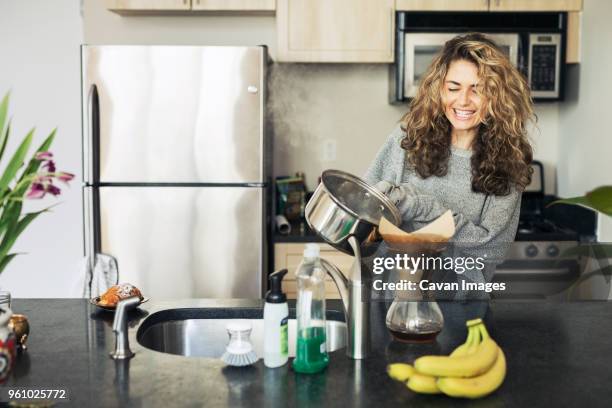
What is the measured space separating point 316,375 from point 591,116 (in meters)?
2.47

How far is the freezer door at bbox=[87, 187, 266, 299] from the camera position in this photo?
308cm

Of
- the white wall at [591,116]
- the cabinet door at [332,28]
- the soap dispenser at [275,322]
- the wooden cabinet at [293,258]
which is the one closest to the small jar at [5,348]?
the soap dispenser at [275,322]

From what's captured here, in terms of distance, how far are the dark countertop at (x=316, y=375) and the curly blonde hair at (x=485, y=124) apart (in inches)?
18.0

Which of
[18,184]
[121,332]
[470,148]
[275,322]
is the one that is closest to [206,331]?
[121,332]

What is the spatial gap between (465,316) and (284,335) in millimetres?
601

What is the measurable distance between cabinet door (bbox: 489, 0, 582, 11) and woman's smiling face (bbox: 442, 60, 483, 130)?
147 cm

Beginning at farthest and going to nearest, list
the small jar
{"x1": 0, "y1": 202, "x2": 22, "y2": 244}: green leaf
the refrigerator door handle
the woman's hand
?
the refrigerator door handle < the woman's hand < {"x1": 0, "y1": 202, "x2": 22, "y2": 244}: green leaf < the small jar

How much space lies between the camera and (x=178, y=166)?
3.07 metres

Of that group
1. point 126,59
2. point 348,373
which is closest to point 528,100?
point 348,373

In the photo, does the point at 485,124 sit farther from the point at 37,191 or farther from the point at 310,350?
the point at 37,191

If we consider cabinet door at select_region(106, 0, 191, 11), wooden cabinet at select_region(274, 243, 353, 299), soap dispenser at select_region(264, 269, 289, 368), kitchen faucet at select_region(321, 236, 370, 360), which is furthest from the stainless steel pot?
cabinet door at select_region(106, 0, 191, 11)

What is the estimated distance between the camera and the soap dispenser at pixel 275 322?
53.7 inches

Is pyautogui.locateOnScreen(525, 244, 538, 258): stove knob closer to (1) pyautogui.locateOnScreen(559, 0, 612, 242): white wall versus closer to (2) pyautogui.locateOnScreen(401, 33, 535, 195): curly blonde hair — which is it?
(1) pyautogui.locateOnScreen(559, 0, 612, 242): white wall

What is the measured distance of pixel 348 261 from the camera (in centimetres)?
328
